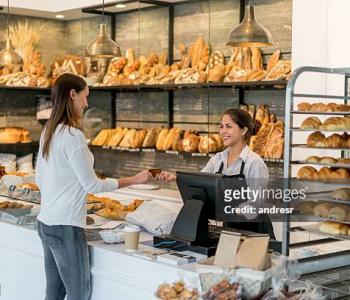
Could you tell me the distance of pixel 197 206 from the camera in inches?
115

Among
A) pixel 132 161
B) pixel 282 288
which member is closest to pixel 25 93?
pixel 132 161

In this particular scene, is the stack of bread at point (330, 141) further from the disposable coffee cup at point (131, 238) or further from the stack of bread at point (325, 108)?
the disposable coffee cup at point (131, 238)

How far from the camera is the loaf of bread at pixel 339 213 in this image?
268cm

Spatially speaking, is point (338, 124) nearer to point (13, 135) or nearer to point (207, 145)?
point (207, 145)

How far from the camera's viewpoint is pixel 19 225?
3803mm

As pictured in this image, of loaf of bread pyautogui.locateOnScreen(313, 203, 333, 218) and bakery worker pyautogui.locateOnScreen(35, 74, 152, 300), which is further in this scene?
bakery worker pyautogui.locateOnScreen(35, 74, 152, 300)

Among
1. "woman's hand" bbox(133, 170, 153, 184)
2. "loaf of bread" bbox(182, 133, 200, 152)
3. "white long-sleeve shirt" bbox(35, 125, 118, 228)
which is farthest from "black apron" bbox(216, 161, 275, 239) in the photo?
"loaf of bread" bbox(182, 133, 200, 152)

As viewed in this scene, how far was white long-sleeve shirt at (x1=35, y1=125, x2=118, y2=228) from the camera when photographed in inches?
118

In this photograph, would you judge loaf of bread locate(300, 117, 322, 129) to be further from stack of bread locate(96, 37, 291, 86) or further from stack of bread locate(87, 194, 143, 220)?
stack of bread locate(96, 37, 291, 86)

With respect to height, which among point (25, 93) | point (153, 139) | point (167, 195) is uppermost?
point (25, 93)

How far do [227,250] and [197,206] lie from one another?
819mm

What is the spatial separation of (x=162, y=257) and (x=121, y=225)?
761 mm

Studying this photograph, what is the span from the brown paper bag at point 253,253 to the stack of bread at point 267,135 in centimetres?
285

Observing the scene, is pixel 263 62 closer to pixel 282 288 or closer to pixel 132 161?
pixel 132 161
